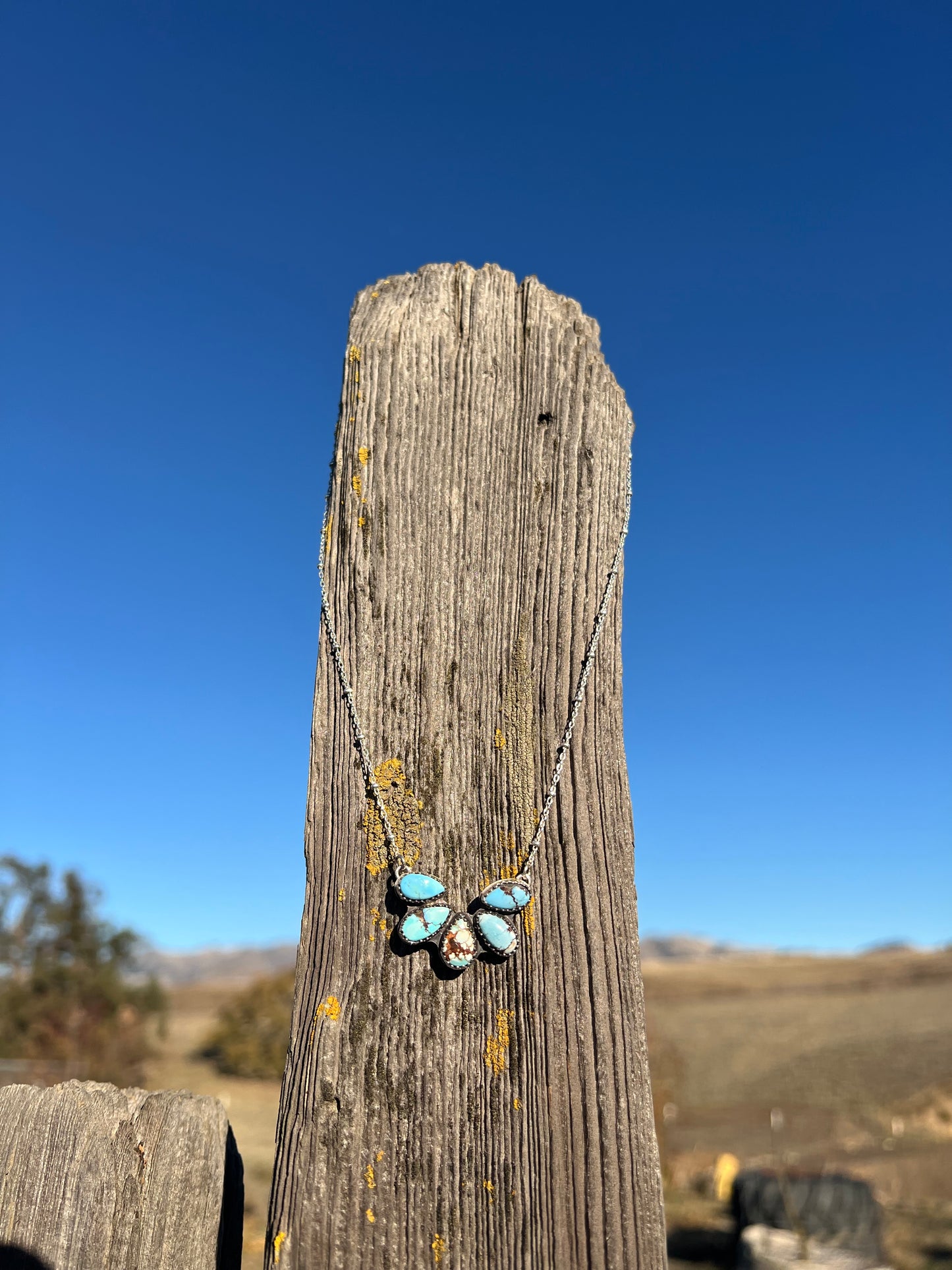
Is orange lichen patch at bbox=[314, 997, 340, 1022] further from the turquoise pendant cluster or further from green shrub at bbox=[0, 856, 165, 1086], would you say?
green shrub at bbox=[0, 856, 165, 1086]

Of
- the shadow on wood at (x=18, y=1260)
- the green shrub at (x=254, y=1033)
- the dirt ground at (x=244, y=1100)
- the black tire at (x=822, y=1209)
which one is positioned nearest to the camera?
the shadow on wood at (x=18, y=1260)

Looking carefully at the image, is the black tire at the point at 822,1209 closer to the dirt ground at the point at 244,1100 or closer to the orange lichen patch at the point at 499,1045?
the dirt ground at the point at 244,1100

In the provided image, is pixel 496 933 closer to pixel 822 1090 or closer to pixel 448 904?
pixel 448 904

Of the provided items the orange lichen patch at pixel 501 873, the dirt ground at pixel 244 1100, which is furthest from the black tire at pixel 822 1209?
the orange lichen patch at pixel 501 873

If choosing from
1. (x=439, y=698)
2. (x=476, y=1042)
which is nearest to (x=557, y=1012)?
→ (x=476, y=1042)

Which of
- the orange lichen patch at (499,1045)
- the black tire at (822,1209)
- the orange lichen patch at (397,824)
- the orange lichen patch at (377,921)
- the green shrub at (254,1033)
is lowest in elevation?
the black tire at (822,1209)

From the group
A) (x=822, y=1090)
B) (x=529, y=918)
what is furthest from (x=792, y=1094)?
(x=529, y=918)
